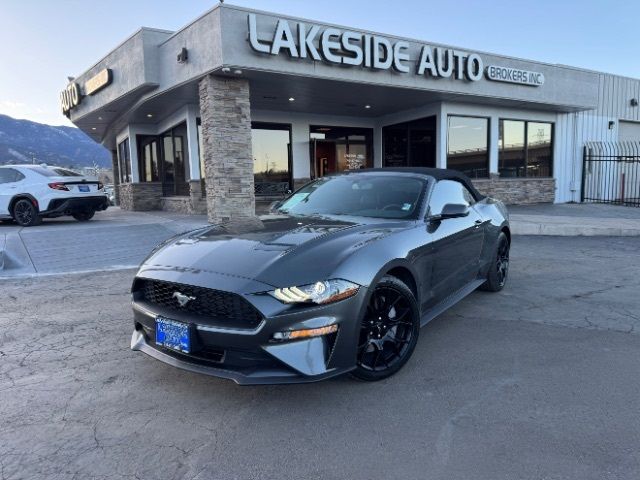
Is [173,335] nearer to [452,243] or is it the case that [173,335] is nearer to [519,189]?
[452,243]

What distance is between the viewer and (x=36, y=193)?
38.1ft

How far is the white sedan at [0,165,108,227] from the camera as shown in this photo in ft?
38.3

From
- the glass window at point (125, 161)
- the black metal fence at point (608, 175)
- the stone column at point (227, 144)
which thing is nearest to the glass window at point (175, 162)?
Answer: the glass window at point (125, 161)

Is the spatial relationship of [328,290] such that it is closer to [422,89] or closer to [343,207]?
[343,207]

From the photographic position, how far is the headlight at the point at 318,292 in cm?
259

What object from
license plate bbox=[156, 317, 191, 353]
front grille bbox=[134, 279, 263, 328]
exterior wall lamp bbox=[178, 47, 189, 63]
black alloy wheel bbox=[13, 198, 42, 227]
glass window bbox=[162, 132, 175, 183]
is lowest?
license plate bbox=[156, 317, 191, 353]

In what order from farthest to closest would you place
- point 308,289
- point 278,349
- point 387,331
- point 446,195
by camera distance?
1. point 446,195
2. point 387,331
3. point 308,289
4. point 278,349

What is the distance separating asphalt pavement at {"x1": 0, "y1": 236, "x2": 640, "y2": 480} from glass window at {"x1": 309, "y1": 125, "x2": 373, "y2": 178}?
12.9 meters

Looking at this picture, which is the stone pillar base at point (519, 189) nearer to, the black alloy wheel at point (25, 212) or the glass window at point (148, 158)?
the glass window at point (148, 158)

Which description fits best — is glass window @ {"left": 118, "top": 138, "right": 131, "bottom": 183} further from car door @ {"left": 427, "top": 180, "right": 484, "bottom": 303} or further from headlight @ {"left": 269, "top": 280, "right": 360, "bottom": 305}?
headlight @ {"left": 269, "top": 280, "right": 360, "bottom": 305}

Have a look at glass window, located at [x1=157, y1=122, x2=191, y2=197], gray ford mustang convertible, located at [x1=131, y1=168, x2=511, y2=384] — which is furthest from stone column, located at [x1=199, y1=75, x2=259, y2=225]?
gray ford mustang convertible, located at [x1=131, y1=168, x2=511, y2=384]

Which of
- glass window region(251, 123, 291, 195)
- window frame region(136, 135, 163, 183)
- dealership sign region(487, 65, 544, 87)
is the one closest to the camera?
dealership sign region(487, 65, 544, 87)

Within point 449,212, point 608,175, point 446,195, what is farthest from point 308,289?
point 608,175

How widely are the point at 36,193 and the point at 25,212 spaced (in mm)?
637
